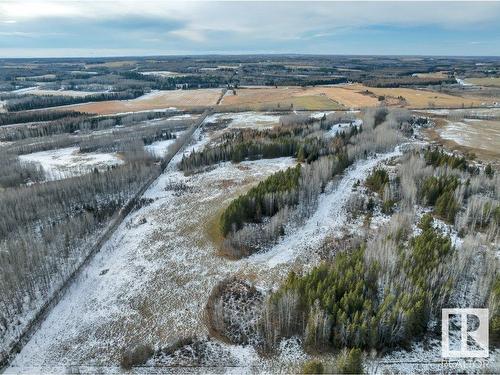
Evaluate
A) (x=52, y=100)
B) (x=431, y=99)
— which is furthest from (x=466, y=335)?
(x=52, y=100)

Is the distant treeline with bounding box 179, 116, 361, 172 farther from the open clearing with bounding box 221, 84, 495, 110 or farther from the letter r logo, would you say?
the open clearing with bounding box 221, 84, 495, 110

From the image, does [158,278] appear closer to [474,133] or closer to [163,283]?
[163,283]

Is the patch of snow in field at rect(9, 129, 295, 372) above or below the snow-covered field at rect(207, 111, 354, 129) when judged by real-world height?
below

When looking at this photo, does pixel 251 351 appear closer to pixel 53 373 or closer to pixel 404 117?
pixel 53 373

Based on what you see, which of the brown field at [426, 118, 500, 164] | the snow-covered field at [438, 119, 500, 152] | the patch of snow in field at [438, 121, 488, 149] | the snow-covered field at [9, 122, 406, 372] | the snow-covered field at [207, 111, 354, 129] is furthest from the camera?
the snow-covered field at [207, 111, 354, 129]

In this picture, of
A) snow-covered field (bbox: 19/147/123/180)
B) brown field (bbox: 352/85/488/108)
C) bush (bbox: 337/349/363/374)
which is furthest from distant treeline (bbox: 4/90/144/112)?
bush (bbox: 337/349/363/374)
